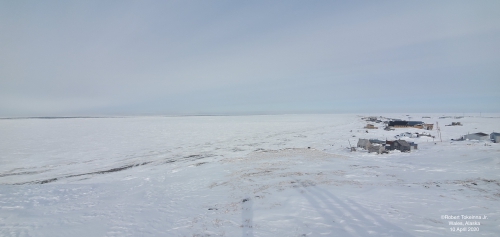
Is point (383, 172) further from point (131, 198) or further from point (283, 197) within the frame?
point (131, 198)

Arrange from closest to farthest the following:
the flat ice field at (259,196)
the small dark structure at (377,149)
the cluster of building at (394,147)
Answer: the flat ice field at (259,196) < the small dark structure at (377,149) < the cluster of building at (394,147)

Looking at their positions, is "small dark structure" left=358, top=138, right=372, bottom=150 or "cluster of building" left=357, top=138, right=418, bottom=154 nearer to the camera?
"cluster of building" left=357, top=138, right=418, bottom=154

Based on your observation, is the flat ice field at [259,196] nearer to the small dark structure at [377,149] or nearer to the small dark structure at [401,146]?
the small dark structure at [377,149]

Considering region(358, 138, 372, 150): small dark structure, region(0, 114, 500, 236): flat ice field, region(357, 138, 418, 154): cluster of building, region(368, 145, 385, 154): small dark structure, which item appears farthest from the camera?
region(358, 138, 372, 150): small dark structure

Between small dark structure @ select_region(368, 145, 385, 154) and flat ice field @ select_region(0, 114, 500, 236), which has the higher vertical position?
small dark structure @ select_region(368, 145, 385, 154)

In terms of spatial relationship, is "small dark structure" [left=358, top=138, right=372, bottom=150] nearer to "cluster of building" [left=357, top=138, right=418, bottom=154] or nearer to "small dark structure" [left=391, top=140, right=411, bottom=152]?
"cluster of building" [left=357, top=138, right=418, bottom=154]

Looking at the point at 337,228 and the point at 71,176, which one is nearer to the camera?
the point at 337,228

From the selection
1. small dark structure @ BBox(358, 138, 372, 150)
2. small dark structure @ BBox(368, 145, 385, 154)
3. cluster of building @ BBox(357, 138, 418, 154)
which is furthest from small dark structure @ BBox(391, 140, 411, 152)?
small dark structure @ BBox(358, 138, 372, 150)

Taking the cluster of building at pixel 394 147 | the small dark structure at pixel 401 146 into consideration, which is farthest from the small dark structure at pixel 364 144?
the small dark structure at pixel 401 146

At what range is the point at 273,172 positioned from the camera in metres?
9.03

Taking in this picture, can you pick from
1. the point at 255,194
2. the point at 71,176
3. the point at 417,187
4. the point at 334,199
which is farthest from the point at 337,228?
the point at 71,176

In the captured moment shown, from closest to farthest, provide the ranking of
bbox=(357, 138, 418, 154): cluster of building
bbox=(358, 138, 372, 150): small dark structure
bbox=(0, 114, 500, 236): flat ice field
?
bbox=(0, 114, 500, 236): flat ice field < bbox=(357, 138, 418, 154): cluster of building < bbox=(358, 138, 372, 150): small dark structure

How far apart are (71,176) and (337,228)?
9.76m

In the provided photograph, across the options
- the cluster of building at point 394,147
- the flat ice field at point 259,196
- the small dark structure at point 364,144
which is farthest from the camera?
the small dark structure at point 364,144
